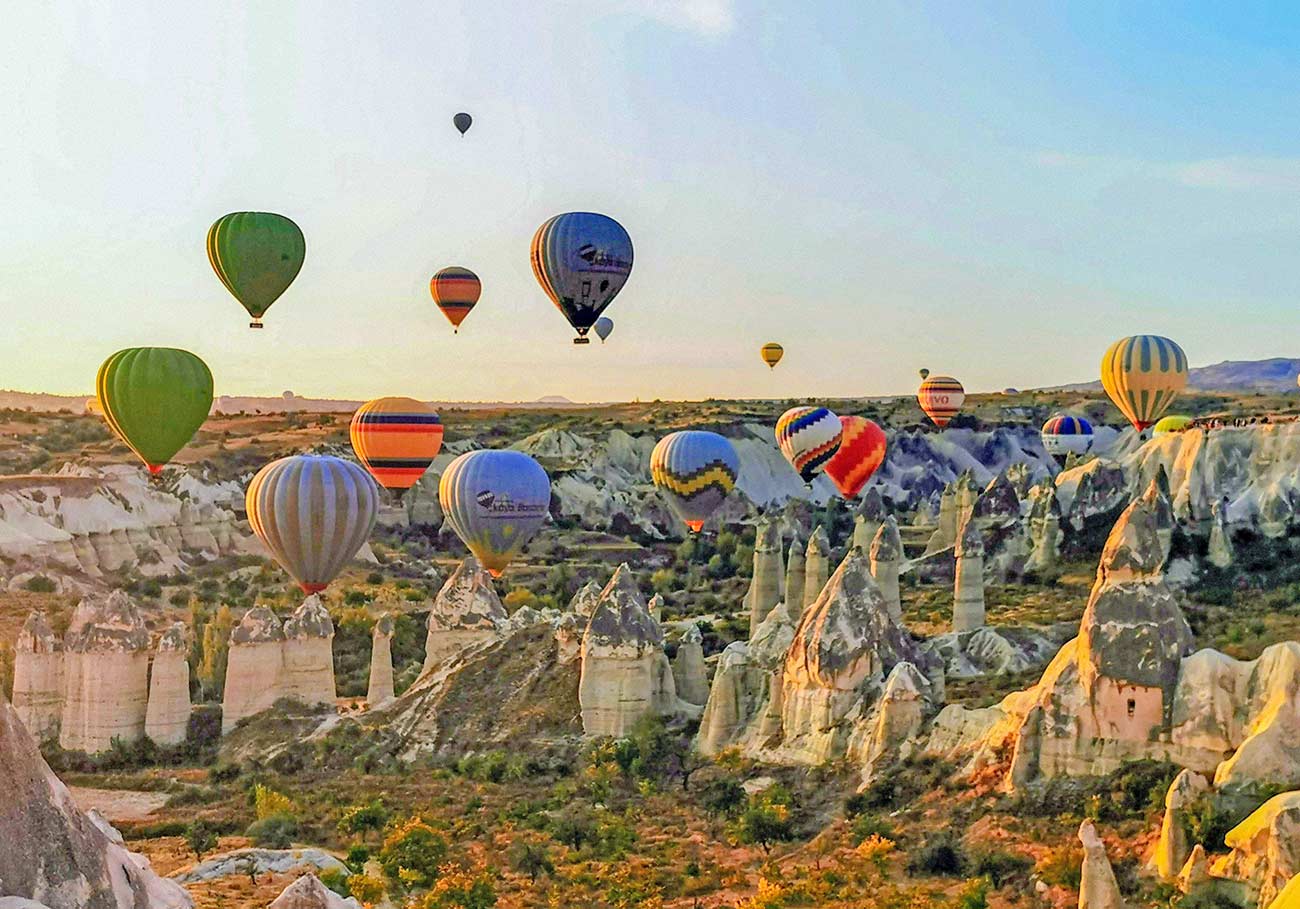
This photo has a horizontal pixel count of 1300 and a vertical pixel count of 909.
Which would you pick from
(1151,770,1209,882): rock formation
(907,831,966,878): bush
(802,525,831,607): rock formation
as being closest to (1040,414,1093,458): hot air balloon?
(802,525,831,607): rock formation

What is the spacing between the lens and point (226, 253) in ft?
121

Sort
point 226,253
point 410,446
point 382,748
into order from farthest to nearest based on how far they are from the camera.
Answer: point 410,446 → point 226,253 → point 382,748

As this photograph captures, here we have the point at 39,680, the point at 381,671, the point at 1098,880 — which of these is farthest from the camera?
the point at 381,671

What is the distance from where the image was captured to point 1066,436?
3039 inches

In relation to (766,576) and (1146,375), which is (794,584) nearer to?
(766,576)

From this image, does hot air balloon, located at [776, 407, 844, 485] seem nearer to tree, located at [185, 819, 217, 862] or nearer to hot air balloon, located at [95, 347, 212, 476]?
hot air balloon, located at [95, 347, 212, 476]

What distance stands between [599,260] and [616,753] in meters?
12.8

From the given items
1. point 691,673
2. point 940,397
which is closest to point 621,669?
point 691,673

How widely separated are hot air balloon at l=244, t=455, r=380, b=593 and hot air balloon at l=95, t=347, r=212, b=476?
264 centimetres

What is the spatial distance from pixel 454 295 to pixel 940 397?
31.3 metres

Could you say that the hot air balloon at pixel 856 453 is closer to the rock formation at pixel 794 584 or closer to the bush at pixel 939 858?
the rock formation at pixel 794 584

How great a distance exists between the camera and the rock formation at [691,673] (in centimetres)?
3172

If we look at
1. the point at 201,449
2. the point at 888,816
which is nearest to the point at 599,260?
the point at 888,816

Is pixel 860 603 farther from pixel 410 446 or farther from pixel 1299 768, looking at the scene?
pixel 410 446
